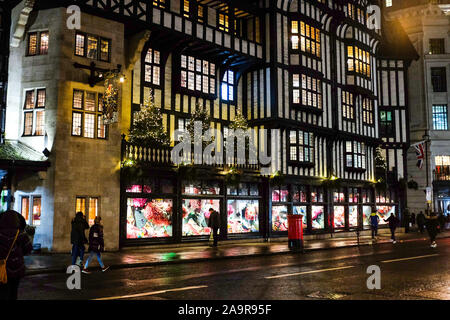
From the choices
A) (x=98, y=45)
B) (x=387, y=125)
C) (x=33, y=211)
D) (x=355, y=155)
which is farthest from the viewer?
(x=387, y=125)

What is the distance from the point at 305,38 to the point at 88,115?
15153mm

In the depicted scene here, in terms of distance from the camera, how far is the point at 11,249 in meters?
6.22

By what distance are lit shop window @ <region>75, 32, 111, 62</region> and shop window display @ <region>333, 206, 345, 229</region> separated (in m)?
18.6

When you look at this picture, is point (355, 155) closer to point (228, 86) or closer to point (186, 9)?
point (228, 86)

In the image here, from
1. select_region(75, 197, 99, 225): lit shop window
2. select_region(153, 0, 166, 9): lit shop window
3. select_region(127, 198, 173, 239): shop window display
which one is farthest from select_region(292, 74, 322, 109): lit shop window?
select_region(75, 197, 99, 225): lit shop window

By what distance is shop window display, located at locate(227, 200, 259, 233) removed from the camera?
81.4 ft

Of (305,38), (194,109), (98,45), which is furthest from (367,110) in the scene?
(98,45)

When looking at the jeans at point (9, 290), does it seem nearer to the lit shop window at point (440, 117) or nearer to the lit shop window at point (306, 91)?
the lit shop window at point (306, 91)

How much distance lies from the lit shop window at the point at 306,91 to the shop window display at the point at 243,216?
6801 mm

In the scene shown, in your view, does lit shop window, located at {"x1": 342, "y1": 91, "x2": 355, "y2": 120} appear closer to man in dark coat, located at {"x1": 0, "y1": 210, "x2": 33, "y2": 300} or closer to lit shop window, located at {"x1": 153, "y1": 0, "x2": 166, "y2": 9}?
lit shop window, located at {"x1": 153, "y1": 0, "x2": 166, "y2": 9}

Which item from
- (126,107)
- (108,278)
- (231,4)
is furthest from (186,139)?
(108,278)

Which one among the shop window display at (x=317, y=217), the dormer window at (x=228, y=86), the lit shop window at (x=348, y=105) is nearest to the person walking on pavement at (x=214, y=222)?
the dormer window at (x=228, y=86)

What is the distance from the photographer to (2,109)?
766 inches
